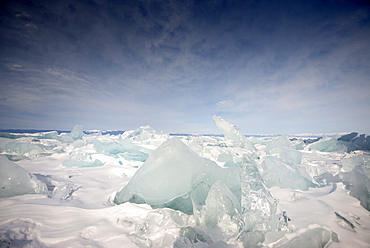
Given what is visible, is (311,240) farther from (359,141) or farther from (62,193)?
(359,141)

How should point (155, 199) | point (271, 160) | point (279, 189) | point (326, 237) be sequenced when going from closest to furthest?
point (326, 237)
point (155, 199)
point (279, 189)
point (271, 160)

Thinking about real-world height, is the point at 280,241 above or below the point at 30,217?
below

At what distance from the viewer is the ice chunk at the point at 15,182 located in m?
2.28

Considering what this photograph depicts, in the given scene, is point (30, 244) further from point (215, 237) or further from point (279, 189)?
point (279, 189)

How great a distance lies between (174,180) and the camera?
2363 millimetres

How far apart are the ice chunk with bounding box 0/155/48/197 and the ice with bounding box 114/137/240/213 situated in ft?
4.62

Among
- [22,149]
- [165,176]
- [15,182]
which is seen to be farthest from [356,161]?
[22,149]

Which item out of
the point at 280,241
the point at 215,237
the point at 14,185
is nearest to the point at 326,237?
the point at 280,241

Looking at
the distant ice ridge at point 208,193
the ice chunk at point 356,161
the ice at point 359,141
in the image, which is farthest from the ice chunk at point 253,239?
Result: the ice at point 359,141

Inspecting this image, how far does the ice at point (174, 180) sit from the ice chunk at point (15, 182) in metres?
1.41

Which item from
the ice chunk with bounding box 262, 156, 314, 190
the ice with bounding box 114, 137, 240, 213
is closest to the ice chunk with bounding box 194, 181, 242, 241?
the ice with bounding box 114, 137, 240, 213

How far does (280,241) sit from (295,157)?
5613 millimetres

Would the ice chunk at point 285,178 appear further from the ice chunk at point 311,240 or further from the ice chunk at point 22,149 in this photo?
the ice chunk at point 22,149

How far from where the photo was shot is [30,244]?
1.36 meters
